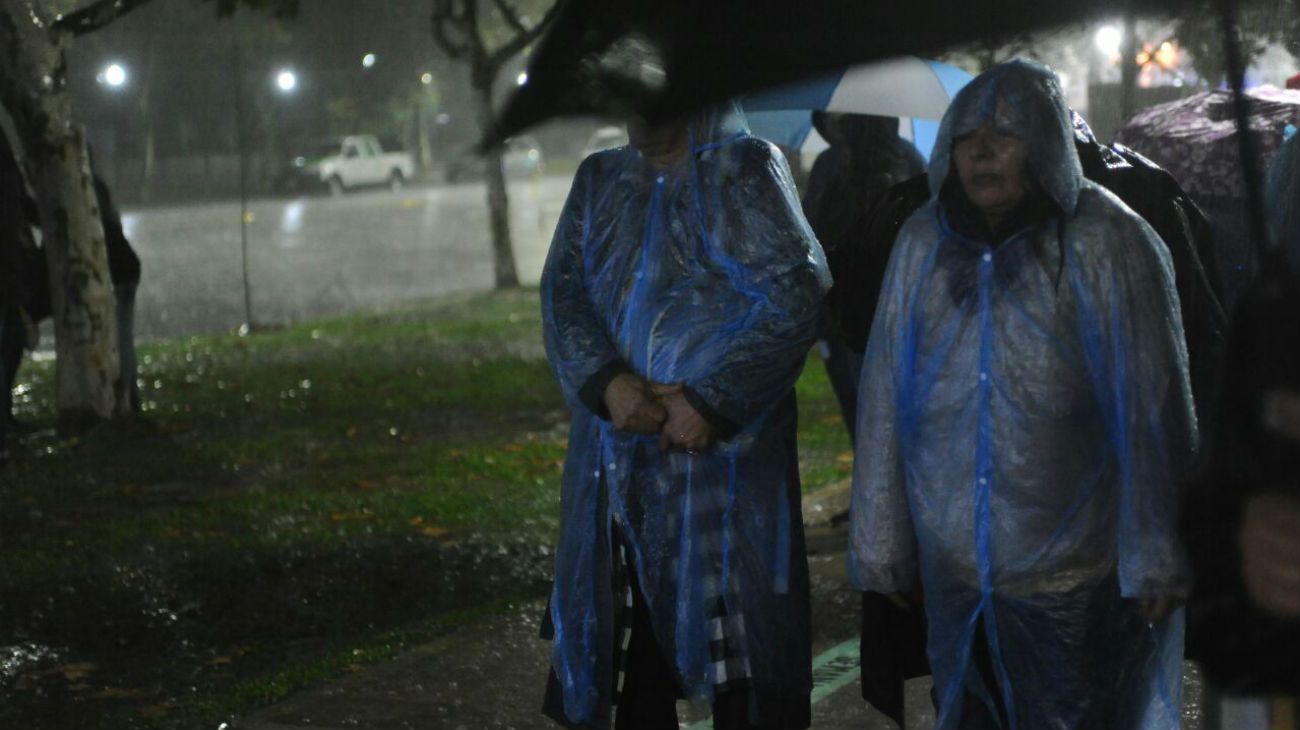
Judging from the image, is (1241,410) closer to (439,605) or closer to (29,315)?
(439,605)

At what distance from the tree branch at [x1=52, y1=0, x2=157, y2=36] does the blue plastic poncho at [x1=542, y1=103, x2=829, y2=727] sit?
6.99m

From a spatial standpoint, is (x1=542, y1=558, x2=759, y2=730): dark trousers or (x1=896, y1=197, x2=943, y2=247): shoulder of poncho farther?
(x1=542, y1=558, x2=759, y2=730): dark trousers

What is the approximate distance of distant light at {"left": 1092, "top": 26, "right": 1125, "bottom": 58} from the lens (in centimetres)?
165

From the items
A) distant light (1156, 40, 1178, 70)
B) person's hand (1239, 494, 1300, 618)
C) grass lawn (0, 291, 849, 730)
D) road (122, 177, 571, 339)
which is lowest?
road (122, 177, 571, 339)

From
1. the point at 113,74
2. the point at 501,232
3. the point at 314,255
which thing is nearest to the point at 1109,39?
the point at 501,232

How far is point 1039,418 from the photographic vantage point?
354 centimetres

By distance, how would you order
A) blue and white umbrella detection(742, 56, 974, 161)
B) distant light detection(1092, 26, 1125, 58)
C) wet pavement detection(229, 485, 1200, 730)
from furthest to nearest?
blue and white umbrella detection(742, 56, 974, 161) < wet pavement detection(229, 485, 1200, 730) < distant light detection(1092, 26, 1125, 58)

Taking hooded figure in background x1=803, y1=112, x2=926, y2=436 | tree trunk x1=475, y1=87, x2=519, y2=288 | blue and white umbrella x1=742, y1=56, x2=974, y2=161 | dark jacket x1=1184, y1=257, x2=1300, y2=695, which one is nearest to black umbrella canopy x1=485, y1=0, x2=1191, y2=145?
dark jacket x1=1184, y1=257, x2=1300, y2=695

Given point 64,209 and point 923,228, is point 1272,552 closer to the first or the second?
point 923,228

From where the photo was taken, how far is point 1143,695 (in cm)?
369

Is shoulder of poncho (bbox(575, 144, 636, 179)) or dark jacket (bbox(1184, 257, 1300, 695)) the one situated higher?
shoulder of poncho (bbox(575, 144, 636, 179))

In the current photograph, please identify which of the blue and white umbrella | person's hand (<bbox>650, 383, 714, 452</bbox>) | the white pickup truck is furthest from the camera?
the white pickup truck

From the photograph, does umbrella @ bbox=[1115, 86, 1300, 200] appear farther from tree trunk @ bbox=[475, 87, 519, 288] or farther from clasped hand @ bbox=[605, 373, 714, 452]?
tree trunk @ bbox=[475, 87, 519, 288]

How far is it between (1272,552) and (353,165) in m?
49.3
